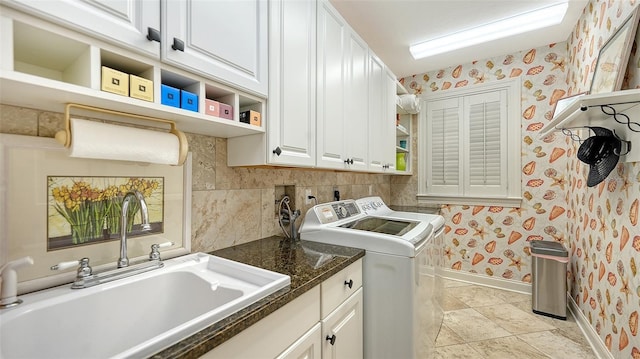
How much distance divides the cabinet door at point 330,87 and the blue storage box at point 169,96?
31.9 inches

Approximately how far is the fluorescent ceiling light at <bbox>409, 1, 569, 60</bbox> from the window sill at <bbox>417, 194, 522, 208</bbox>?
5.52ft

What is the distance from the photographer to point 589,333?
6.68 feet

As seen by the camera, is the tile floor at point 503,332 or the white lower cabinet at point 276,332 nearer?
the white lower cabinet at point 276,332

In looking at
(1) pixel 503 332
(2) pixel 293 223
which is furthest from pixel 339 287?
(1) pixel 503 332

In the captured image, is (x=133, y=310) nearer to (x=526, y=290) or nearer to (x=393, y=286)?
(x=393, y=286)

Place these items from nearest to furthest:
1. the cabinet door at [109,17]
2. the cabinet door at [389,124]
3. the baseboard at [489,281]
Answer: the cabinet door at [109,17], the cabinet door at [389,124], the baseboard at [489,281]

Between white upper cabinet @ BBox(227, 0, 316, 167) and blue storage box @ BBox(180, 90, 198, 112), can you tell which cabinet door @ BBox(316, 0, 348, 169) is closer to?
white upper cabinet @ BBox(227, 0, 316, 167)

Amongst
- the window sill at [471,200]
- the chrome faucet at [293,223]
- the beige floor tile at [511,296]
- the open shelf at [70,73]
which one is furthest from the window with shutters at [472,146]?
the open shelf at [70,73]

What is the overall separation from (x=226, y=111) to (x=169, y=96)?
24cm

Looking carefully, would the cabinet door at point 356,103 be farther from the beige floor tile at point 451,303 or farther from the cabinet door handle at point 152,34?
the beige floor tile at point 451,303

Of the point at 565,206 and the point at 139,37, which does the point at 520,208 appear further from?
the point at 139,37

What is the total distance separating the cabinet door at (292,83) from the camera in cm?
127

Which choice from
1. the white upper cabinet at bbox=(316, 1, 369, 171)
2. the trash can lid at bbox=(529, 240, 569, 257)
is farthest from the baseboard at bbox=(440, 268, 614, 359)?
the white upper cabinet at bbox=(316, 1, 369, 171)

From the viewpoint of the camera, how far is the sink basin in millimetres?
704
